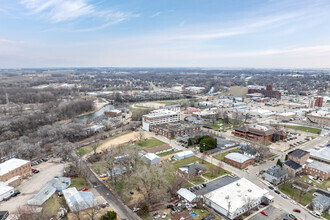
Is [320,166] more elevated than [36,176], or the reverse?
[320,166]

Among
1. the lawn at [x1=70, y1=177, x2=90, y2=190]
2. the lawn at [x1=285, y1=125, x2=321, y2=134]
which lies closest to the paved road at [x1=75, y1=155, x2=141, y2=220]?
the lawn at [x1=70, y1=177, x2=90, y2=190]

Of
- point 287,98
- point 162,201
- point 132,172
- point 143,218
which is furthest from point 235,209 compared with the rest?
point 287,98

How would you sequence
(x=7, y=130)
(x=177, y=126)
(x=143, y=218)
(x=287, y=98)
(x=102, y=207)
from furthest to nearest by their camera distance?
(x=287, y=98), (x=177, y=126), (x=7, y=130), (x=102, y=207), (x=143, y=218)

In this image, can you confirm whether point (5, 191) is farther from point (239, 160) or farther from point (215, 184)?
point (239, 160)

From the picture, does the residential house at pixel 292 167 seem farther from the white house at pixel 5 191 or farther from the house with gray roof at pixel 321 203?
the white house at pixel 5 191

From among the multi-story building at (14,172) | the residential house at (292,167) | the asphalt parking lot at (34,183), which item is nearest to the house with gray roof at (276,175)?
the residential house at (292,167)

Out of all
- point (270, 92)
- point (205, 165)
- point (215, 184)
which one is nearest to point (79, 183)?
point (215, 184)

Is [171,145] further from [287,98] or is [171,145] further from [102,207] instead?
[287,98]

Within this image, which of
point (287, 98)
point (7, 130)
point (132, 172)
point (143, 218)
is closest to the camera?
point (143, 218)
